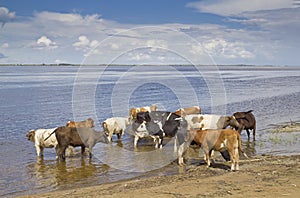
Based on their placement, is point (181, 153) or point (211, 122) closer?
point (181, 153)

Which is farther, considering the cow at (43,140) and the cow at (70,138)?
the cow at (43,140)

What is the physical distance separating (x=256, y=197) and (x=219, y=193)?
822mm

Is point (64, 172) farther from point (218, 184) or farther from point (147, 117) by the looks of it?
point (147, 117)

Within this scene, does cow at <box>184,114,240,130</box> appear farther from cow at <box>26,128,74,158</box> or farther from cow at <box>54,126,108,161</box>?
cow at <box>26,128,74,158</box>

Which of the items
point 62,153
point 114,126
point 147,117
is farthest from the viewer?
point 147,117

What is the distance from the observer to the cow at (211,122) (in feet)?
55.0

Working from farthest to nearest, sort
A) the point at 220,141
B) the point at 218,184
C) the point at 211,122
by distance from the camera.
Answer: the point at 211,122 < the point at 220,141 < the point at 218,184

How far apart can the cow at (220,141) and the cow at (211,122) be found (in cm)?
386

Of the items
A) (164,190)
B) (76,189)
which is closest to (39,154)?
(76,189)

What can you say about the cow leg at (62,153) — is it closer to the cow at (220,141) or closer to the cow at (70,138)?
the cow at (70,138)

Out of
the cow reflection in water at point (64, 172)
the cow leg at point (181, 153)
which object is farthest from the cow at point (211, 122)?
the cow reflection in water at point (64, 172)

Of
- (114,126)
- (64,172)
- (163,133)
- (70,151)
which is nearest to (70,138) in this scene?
(70,151)

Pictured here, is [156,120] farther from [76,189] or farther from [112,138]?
[76,189]

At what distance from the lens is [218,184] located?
9.29 meters
